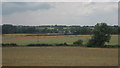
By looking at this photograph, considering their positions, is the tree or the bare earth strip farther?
the tree

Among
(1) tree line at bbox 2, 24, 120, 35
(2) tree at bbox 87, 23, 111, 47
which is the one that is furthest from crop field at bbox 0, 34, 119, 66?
(1) tree line at bbox 2, 24, 120, 35

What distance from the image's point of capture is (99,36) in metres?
51.3

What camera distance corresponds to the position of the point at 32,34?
67500 mm

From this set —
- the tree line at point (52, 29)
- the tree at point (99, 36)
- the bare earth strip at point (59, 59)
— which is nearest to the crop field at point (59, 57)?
the bare earth strip at point (59, 59)

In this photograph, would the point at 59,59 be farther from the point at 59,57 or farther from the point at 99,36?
the point at 99,36

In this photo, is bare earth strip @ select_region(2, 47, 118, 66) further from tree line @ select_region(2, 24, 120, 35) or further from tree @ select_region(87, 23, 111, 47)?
tree line @ select_region(2, 24, 120, 35)

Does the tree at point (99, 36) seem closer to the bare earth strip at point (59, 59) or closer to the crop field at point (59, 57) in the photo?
the crop field at point (59, 57)

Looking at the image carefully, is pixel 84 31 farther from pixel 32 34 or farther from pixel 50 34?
pixel 32 34

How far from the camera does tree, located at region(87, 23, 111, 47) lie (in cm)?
5050

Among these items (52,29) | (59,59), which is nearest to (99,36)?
(52,29)

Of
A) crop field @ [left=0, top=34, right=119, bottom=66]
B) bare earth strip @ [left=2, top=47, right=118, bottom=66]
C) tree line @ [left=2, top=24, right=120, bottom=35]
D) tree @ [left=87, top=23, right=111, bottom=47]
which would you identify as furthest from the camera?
tree line @ [left=2, top=24, right=120, bottom=35]

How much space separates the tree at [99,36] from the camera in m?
50.5

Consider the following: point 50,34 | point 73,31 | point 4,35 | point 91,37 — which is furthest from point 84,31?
point 4,35

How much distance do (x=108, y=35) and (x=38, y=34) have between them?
27.2 metres
